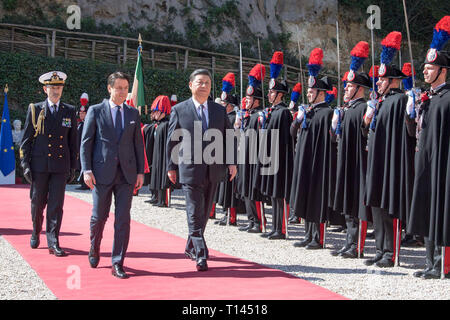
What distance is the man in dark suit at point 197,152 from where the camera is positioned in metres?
5.95

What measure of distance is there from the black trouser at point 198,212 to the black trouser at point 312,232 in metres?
1.90

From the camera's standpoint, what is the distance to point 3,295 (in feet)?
15.5

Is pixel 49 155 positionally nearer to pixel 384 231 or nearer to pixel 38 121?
pixel 38 121

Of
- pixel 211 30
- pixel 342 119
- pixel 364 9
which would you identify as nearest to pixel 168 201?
pixel 342 119

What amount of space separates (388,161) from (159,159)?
676 cm

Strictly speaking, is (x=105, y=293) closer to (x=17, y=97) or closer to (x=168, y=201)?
(x=168, y=201)

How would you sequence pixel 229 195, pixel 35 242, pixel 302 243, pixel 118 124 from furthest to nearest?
pixel 229 195, pixel 302 243, pixel 35 242, pixel 118 124

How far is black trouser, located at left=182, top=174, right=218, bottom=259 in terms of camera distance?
582 centimetres

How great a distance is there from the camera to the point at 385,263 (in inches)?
245

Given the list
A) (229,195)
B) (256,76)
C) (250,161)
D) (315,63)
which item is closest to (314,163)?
(315,63)

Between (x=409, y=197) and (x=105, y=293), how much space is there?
123 inches

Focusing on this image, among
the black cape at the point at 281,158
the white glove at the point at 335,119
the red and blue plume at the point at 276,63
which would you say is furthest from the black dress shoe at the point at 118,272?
the red and blue plume at the point at 276,63

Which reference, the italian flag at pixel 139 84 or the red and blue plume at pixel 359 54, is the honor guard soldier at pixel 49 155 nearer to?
the red and blue plume at pixel 359 54

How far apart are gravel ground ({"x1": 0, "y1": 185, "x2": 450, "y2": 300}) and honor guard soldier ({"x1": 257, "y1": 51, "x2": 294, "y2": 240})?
34 cm
